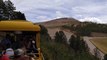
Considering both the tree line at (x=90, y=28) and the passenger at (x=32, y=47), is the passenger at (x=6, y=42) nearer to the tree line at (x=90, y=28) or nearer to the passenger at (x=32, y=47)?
the passenger at (x=32, y=47)

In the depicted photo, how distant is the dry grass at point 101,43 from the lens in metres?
77.8

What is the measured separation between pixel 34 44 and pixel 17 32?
2.07ft

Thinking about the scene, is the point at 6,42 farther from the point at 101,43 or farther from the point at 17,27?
the point at 101,43

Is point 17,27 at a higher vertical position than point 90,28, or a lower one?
higher

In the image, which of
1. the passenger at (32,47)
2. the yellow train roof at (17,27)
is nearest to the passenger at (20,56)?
the passenger at (32,47)

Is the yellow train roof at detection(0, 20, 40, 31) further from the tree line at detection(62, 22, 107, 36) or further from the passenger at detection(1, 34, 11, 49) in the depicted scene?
the tree line at detection(62, 22, 107, 36)

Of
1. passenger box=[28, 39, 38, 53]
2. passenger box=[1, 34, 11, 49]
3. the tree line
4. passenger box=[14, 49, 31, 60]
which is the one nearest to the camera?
passenger box=[14, 49, 31, 60]

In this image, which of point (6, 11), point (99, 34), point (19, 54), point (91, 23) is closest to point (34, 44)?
point (19, 54)

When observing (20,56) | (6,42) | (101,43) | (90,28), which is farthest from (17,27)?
(90,28)

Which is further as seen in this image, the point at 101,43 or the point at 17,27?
the point at 101,43

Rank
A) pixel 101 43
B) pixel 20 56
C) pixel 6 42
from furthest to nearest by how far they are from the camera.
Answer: pixel 101 43
pixel 6 42
pixel 20 56

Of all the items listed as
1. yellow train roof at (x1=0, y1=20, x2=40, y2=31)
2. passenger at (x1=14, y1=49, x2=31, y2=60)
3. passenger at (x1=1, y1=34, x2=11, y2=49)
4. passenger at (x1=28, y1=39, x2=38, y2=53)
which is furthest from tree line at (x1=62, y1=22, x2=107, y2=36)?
passenger at (x1=14, y1=49, x2=31, y2=60)

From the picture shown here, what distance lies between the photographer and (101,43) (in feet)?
271

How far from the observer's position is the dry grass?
77.8m
